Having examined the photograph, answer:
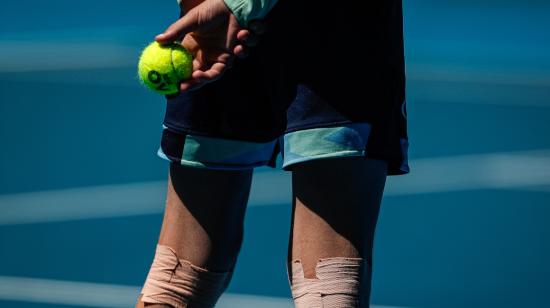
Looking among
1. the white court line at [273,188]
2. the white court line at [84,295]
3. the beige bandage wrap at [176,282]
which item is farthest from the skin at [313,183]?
the white court line at [273,188]

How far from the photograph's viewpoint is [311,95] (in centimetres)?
186

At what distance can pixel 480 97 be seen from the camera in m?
5.42

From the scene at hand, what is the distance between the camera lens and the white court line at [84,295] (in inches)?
124

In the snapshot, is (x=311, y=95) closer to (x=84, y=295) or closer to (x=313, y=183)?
(x=313, y=183)

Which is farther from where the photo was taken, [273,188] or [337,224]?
[273,188]

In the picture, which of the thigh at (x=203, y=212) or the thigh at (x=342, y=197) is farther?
the thigh at (x=203, y=212)

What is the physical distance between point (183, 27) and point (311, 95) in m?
0.25

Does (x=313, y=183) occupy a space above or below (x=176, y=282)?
above

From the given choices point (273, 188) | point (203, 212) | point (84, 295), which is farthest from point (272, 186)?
point (203, 212)

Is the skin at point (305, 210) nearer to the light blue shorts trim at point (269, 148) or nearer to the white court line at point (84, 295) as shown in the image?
the light blue shorts trim at point (269, 148)

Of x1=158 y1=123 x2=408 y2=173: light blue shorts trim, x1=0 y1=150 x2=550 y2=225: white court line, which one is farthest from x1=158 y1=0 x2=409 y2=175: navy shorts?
x1=0 y1=150 x2=550 y2=225: white court line

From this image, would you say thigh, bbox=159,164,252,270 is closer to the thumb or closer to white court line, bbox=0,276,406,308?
the thumb

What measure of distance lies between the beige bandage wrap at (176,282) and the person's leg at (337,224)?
23 centimetres

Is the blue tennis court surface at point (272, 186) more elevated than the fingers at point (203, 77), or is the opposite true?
the fingers at point (203, 77)
